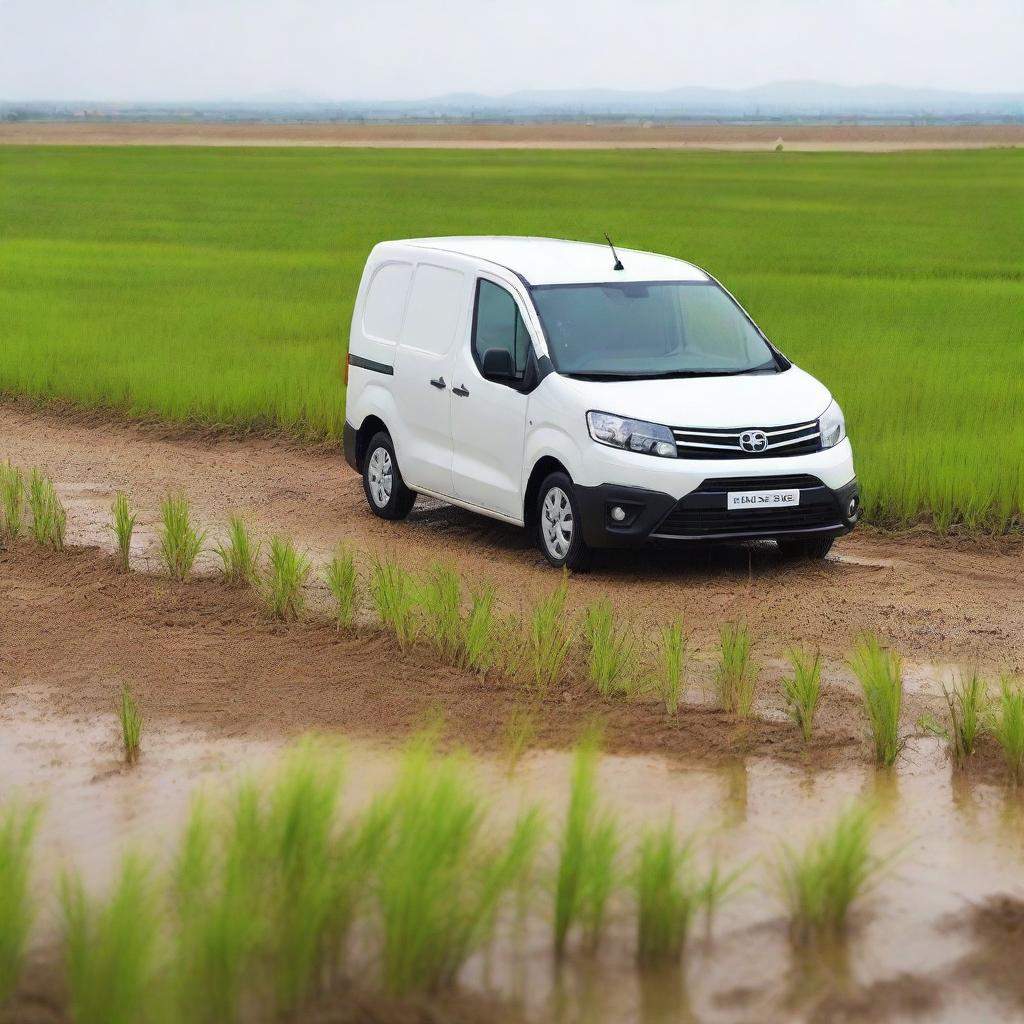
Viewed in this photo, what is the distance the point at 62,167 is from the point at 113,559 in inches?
2808

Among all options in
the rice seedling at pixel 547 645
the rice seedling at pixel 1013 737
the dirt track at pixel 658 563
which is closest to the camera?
the rice seedling at pixel 1013 737

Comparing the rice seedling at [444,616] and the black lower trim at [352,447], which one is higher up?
the rice seedling at [444,616]

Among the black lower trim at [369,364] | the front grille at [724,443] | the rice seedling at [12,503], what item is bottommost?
the rice seedling at [12,503]

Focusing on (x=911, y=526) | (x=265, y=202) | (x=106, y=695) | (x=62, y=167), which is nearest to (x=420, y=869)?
(x=106, y=695)

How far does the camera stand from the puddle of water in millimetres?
5191

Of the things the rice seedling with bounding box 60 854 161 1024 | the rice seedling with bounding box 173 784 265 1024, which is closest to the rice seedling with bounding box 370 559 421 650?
the rice seedling with bounding box 173 784 265 1024

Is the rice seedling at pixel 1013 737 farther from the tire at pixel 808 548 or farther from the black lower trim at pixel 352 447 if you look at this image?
the black lower trim at pixel 352 447

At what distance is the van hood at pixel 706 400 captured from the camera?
10609 mm

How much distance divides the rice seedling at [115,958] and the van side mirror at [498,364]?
6.51 metres

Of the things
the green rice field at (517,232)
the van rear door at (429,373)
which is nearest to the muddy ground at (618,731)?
the van rear door at (429,373)

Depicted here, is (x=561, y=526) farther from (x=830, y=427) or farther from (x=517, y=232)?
(x=517, y=232)

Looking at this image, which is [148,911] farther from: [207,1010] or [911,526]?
[911,526]

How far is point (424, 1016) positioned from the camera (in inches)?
189

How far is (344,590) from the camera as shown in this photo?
31.1ft
